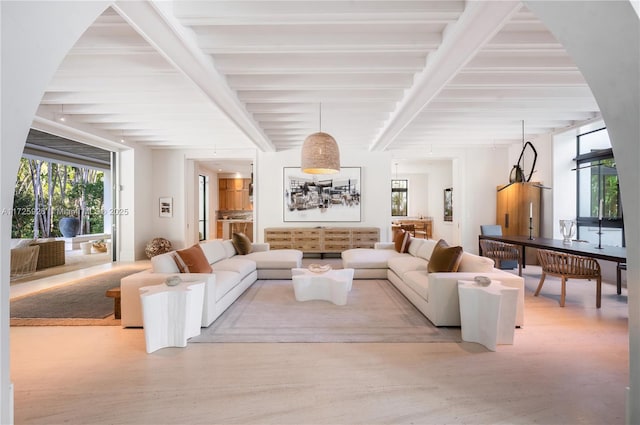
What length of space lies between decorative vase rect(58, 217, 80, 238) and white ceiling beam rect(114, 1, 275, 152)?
26.6 ft

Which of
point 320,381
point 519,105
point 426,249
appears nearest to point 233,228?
point 426,249

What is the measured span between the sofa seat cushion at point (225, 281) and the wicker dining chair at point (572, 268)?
4047mm

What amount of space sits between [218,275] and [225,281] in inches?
8.3

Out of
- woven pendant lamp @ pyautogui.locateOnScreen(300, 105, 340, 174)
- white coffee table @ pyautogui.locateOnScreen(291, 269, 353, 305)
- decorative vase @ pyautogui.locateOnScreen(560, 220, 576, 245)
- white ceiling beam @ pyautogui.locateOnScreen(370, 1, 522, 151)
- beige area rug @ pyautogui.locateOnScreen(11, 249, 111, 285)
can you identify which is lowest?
beige area rug @ pyautogui.locateOnScreen(11, 249, 111, 285)

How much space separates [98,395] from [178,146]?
7.03 meters

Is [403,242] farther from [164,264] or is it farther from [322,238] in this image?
[164,264]

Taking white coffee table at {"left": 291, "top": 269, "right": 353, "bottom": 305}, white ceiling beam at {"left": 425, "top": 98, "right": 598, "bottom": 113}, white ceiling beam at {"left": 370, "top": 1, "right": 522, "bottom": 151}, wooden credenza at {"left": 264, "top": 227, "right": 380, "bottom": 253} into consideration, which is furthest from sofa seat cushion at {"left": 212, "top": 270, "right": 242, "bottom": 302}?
white ceiling beam at {"left": 425, "top": 98, "right": 598, "bottom": 113}

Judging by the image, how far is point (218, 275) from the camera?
3.95 m

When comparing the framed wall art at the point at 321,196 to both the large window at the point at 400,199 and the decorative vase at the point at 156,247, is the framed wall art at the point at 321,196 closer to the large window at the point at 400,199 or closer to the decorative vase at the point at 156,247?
the decorative vase at the point at 156,247

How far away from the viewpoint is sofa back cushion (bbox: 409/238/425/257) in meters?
5.52

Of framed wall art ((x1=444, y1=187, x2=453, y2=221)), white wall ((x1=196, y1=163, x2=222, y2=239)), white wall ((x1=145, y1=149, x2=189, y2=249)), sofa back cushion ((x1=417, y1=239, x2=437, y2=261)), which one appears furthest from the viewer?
white wall ((x1=196, y1=163, x2=222, y2=239))

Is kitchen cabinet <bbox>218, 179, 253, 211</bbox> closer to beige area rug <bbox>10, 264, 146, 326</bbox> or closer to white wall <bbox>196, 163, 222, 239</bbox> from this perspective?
white wall <bbox>196, 163, 222, 239</bbox>

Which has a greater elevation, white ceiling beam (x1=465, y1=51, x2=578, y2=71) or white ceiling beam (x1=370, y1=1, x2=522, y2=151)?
white ceiling beam (x1=465, y1=51, x2=578, y2=71)

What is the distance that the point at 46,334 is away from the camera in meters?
3.15
